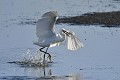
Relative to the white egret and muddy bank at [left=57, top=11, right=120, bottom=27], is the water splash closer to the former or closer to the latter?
the white egret

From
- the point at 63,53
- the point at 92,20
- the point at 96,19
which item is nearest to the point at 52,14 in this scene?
the point at 63,53

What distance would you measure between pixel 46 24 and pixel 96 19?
10.7 m

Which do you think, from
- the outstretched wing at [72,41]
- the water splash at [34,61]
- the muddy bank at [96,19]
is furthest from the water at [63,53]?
the muddy bank at [96,19]

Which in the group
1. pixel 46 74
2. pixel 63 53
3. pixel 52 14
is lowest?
pixel 46 74

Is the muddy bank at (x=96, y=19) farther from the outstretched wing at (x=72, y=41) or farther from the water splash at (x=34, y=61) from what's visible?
the outstretched wing at (x=72, y=41)

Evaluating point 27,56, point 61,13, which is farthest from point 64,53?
point 61,13

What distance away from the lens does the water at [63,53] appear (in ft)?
44.5

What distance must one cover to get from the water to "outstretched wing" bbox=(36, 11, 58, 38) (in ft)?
2.76

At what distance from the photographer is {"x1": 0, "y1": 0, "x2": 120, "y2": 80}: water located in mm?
13570

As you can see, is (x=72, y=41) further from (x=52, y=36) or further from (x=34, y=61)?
(x=34, y=61)

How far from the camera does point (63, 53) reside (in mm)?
16828

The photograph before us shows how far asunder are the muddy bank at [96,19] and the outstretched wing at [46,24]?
860cm

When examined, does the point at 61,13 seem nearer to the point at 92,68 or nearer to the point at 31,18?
the point at 31,18

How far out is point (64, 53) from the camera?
16828 mm
